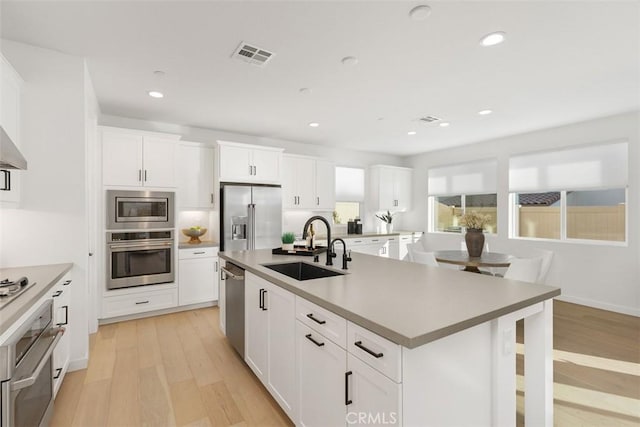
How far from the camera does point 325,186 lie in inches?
223

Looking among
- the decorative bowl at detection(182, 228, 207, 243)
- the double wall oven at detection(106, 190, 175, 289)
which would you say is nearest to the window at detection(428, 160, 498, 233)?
the decorative bowl at detection(182, 228, 207, 243)

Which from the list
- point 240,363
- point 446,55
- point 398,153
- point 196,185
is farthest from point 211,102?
point 398,153

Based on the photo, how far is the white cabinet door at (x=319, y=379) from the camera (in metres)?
1.40

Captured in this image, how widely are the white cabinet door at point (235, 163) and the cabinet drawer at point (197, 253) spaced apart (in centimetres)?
102

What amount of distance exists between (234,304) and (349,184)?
13.7 feet

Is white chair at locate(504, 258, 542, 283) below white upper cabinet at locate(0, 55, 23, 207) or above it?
below

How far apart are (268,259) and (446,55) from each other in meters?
2.24

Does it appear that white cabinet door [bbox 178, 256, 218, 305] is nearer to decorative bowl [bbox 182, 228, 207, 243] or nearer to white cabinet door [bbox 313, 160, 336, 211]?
decorative bowl [bbox 182, 228, 207, 243]

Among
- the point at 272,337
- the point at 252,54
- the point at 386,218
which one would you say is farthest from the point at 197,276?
the point at 386,218

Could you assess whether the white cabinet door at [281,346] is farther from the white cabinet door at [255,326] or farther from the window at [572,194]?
the window at [572,194]

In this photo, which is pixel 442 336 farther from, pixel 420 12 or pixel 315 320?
pixel 420 12

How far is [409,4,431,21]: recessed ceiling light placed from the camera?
1909 mm

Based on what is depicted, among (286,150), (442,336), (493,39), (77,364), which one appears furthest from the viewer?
(286,150)

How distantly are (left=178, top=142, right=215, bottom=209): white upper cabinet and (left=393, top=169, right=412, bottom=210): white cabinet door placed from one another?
3.84 metres
